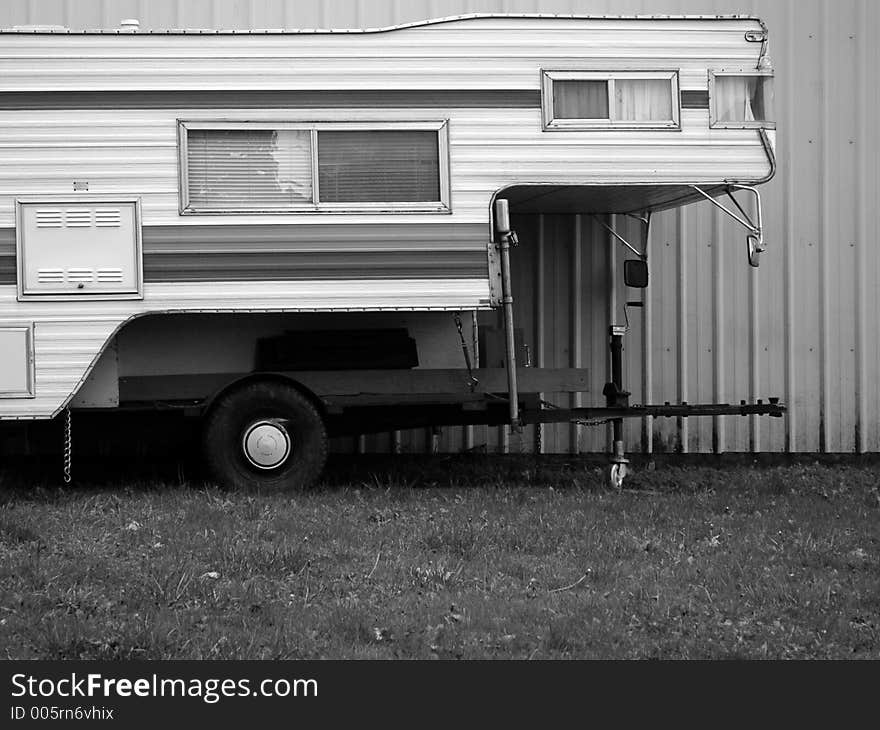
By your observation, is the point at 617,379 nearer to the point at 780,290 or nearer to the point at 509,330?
the point at 509,330

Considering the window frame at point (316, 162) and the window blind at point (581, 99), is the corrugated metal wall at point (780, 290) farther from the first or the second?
the window frame at point (316, 162)

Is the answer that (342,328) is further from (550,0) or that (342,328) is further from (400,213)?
(550,0)

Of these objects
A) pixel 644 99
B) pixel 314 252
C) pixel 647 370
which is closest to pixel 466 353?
pixel 314 252

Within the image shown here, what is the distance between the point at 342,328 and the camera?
10.1 meters

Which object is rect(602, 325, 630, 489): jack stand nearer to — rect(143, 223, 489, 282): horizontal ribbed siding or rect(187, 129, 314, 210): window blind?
rect(143, 223, 489, 282): horizontal ribbed siding

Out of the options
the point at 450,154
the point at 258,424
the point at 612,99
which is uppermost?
the point at 612,99

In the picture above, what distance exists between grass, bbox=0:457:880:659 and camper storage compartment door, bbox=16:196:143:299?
58.4 inches

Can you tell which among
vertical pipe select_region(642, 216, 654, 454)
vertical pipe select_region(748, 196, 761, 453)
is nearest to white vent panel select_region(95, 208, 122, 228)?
vertical pipe select_region(642, 216, 654, 454)

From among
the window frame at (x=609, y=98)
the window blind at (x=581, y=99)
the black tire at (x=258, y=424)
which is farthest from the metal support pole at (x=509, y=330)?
the black tire at (x=258, y=424)

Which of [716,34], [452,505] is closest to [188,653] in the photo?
[452,505]

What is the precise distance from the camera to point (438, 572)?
711 centimetres

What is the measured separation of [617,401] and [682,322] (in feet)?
6.07

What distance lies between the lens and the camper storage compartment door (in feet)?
30.2

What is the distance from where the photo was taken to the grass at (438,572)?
236 inches
